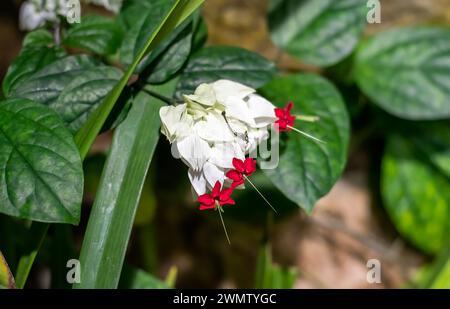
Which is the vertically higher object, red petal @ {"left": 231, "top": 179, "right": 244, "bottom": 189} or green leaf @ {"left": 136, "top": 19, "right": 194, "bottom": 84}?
green leaf @ {"left": 136, "top": 19, "right": 194, "bottom": 84}

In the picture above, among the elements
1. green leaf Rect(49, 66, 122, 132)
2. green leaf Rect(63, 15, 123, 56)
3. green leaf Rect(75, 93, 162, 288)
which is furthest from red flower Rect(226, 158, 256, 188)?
green leaf Rect(63, 15, 123, 56)

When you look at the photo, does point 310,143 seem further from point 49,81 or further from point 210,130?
point 49,81

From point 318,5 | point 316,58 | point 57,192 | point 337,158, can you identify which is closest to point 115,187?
point 57,192

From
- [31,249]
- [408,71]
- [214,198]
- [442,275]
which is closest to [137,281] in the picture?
A: [31,249]

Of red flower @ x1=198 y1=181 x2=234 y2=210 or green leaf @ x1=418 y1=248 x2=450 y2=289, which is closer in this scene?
red flower @ x1=198 y1=181 x2=234 y2=210

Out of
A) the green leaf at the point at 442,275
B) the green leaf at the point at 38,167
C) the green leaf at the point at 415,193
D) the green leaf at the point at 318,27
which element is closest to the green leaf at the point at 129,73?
the green leaf at the point at 38,167

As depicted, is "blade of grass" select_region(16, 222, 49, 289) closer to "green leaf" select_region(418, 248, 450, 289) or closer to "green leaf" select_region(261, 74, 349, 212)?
"green leaf" select_region(261, 74, 349, 212)
